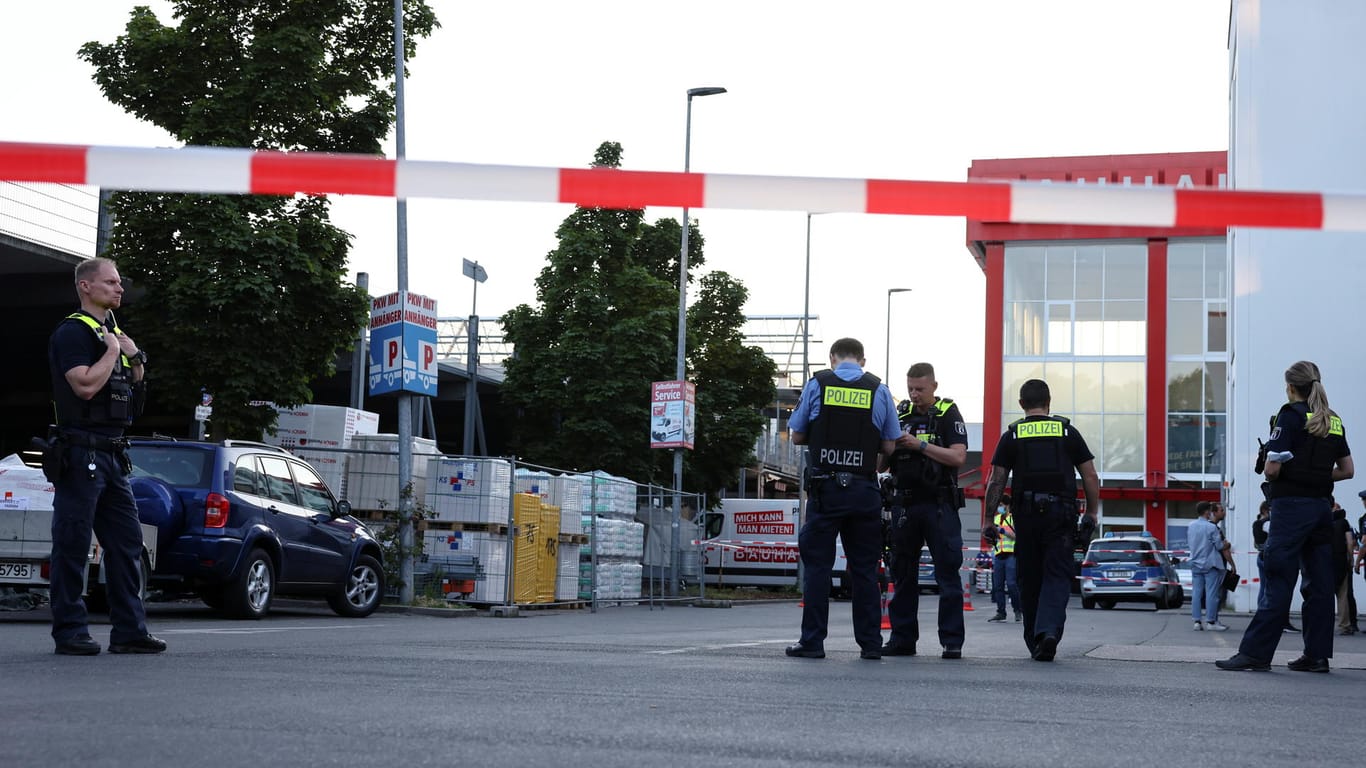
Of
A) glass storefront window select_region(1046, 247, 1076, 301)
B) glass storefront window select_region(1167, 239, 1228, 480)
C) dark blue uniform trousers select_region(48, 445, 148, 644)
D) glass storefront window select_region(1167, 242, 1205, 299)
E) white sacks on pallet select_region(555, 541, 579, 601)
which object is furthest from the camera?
glass storefront window select_region(1046, 247, 1076, 301)

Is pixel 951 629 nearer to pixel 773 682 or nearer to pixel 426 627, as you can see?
pixel 773 682

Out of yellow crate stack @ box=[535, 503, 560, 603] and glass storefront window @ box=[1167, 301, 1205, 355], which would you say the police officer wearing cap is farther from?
glass storefront window @ box=[1167, 301, 1205, 355]

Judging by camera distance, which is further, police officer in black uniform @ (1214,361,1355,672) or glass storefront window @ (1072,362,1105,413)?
glass storefront window @ (1072,362,1105,413)

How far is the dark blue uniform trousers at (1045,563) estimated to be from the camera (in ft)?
33.9

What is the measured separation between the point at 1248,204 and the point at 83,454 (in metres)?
5.48

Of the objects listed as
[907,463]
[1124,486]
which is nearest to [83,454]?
[907,463]

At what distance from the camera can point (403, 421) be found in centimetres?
1978

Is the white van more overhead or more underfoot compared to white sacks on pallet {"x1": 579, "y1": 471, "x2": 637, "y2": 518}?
more underfoot

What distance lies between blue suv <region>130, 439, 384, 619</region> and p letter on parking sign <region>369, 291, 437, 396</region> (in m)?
3.37

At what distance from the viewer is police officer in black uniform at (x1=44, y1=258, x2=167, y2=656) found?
7934 millimetres

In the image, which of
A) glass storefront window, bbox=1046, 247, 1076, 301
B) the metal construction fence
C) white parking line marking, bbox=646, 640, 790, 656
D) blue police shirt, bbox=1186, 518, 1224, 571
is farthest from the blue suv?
glass storefront window, bbox=1046, 247, 1076, 301

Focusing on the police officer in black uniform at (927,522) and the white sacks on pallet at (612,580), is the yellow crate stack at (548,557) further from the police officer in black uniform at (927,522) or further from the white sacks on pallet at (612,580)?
the police officer in black uniform at (927,522)

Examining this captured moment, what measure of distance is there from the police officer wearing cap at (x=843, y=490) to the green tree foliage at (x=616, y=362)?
87.9 ft

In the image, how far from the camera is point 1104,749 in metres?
5.27
